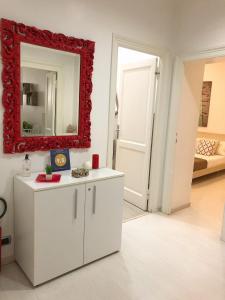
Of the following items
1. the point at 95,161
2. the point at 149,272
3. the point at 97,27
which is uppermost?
the point at 97,27

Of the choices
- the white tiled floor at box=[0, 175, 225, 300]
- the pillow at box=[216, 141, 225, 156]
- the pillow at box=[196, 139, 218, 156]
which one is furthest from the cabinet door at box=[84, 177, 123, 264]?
the pillow at box=[216, 141, 225, 156]

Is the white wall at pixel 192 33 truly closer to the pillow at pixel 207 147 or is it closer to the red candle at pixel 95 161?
the red candle at pixel 95 161

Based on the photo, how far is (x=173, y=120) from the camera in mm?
3141

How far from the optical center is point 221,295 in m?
1.90

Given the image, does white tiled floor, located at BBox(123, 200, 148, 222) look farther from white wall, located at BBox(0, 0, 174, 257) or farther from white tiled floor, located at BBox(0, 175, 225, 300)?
white wall, located at BBox(0, 0, 174, 257)

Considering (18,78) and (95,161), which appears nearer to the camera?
(18,78)

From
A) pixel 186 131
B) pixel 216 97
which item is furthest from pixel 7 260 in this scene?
pixel 216 97

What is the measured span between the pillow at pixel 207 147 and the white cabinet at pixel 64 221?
361 centimetres

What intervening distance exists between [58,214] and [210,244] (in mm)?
1712

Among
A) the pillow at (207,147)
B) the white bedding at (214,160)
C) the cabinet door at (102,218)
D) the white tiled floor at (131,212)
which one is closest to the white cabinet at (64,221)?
the cabinet door at (102,218)

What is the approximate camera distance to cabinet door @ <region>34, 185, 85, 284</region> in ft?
5.98

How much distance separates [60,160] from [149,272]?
126 centimetres

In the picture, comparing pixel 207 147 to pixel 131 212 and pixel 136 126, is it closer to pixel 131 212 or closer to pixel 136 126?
pixel 136 126

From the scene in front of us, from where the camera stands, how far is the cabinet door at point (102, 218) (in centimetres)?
210
